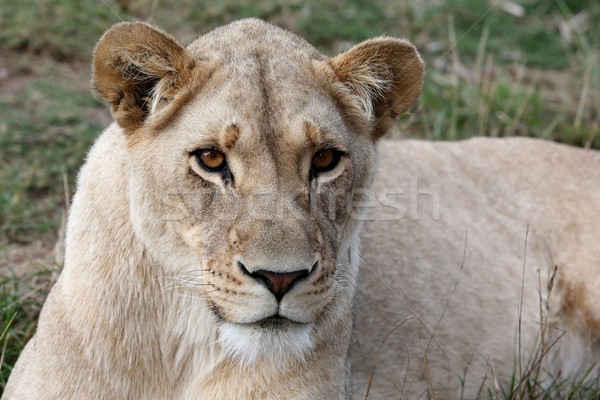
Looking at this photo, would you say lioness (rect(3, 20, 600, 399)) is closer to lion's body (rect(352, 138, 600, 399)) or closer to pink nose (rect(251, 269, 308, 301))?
pink nose (rect(251, 269, 308, 301))

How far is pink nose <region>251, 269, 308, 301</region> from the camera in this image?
2832 mm

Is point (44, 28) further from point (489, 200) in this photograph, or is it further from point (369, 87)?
point (369, 87)

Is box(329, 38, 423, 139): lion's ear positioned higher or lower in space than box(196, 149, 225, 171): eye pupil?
higher

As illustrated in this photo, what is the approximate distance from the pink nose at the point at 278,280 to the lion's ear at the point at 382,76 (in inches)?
37.0

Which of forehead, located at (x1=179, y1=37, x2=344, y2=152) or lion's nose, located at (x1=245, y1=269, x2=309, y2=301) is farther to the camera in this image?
forehead, located at (x1=179, y1=37, x2=344, y2=152)

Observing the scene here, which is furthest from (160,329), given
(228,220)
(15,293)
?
(15,293)

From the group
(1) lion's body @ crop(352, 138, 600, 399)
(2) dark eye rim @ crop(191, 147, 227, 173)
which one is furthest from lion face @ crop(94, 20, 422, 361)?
(1) lion's body @ crop(352, 138, 600, 399)

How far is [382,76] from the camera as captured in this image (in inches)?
143

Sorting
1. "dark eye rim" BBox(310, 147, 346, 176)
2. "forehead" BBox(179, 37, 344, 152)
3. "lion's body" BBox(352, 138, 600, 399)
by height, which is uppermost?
"forehead" BBox(179, 37, 344, 152)

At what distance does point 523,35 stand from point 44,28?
4.16 metres

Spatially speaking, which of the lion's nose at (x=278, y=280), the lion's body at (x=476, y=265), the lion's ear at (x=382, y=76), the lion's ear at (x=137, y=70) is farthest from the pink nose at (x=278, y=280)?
the lion's body at (x=476, y=265)

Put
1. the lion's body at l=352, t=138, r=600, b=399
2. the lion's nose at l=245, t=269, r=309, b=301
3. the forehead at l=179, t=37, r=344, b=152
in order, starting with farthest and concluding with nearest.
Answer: the lion's body at l=352, t=138, r=600, b=399
the forehead at l=179, t=37, r=344, b=152
the lion's nose at l=245, t=269, r=309, b=301

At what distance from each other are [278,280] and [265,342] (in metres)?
0.30

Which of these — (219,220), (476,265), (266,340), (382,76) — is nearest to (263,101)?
(219,220)
